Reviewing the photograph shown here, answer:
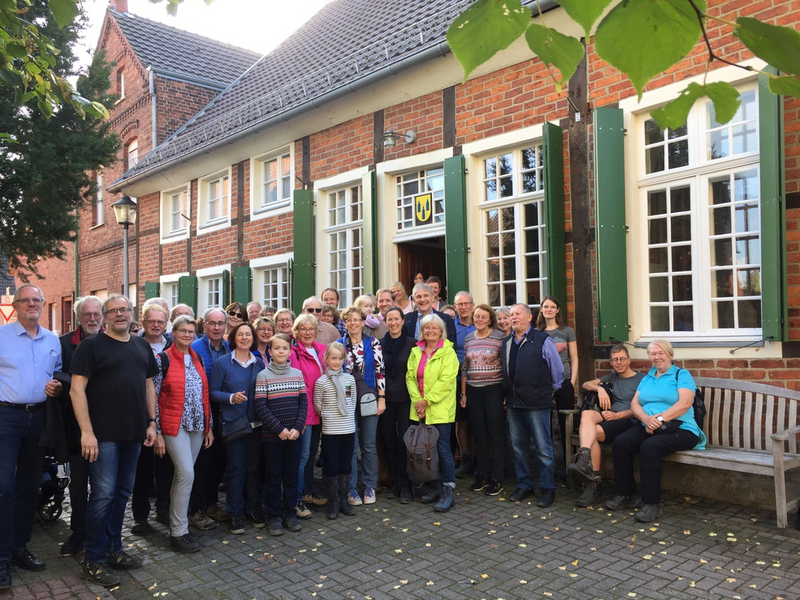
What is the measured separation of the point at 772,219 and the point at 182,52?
1690 centimetres

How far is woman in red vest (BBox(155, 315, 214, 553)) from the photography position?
176 inches

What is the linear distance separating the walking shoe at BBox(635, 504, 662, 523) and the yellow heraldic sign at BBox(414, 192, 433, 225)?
4.51 meters

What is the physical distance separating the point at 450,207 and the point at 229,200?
17.1 ft

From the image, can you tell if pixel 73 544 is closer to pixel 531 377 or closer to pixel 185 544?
pixel 185 544

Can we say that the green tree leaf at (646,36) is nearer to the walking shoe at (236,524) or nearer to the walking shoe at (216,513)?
the walking shoe at (236,524)

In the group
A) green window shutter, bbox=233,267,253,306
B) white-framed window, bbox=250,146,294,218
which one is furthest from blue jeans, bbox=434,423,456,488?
green window shutter, bbox=233,267,253,306

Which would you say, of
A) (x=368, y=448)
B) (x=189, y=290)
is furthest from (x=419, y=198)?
(x=189, y=290)

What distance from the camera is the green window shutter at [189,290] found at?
12102 millimetres

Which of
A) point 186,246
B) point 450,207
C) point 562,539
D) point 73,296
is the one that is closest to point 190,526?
point 562,539

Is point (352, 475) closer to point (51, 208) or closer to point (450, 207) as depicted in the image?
point (450, 207)

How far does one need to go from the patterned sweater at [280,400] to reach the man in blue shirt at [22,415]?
1.35 meters

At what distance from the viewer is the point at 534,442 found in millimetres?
5625

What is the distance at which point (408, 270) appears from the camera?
29.4ft

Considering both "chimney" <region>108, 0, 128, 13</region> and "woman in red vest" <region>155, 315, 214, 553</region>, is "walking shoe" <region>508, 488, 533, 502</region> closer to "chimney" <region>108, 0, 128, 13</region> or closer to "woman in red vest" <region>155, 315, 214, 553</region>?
"woman in red vest" <region>155, 315, 214, 553</region>
